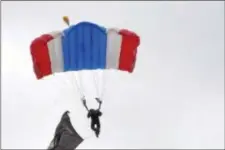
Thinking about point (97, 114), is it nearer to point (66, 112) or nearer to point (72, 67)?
point (66, 112)

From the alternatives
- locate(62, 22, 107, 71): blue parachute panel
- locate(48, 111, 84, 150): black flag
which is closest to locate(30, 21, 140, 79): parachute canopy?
locate(62, 22, 107, 71): blue parachute panel

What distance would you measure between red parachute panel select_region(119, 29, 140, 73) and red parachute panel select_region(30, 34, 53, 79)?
319 cm

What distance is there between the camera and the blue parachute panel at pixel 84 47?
2122 cm

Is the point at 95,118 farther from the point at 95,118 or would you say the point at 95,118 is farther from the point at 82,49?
the point at 82,49

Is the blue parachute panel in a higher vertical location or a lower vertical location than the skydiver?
higher

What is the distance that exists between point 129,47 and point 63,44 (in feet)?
9.56

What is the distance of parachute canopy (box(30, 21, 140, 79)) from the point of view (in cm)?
2122

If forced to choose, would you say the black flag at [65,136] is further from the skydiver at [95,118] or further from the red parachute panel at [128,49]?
the red parachute panel at [128,49]

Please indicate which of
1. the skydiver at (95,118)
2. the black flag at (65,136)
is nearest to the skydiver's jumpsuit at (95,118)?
the skydiver at (95,118)

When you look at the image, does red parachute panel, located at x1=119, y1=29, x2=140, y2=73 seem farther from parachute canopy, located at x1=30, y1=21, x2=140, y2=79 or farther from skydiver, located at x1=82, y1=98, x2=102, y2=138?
skydiver, located at x1=82, y1=98, x2=102, y2=138

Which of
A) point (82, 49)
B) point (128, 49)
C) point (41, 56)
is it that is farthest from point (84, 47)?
point (128, 49)

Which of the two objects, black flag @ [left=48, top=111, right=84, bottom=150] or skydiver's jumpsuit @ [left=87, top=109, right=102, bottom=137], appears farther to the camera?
black flag @ [left=48, top=111, right=84, bottom=150]

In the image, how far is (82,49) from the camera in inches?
844

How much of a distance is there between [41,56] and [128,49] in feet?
12.6
